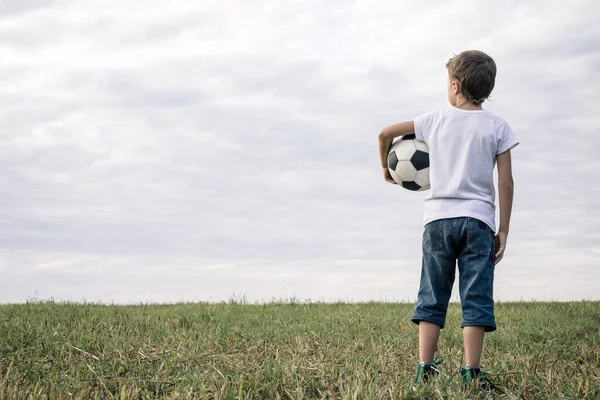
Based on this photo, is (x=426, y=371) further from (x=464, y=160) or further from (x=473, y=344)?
(x=464, y=160)

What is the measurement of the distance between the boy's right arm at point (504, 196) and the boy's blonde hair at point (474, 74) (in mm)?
505

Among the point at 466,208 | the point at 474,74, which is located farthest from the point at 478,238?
the point at 474,74

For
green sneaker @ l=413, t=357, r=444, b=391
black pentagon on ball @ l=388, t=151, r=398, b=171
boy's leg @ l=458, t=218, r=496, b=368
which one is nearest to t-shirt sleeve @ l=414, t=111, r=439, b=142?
black pentagon on ball @ l=388, t=151, r=398, b=171

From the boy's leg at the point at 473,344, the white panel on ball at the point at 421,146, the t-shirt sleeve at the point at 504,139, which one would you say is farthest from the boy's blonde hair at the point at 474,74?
the boy's leg at the point at 473,344

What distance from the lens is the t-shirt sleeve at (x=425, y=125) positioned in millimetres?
4762

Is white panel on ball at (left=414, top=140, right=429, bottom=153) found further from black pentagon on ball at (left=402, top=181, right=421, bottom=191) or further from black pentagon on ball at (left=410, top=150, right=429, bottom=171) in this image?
black pentagon on ball at (left=402, top=181, right=421, bottom=191)

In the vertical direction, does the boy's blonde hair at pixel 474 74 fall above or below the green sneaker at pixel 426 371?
above

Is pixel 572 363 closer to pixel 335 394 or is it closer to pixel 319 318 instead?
pixel 335 394

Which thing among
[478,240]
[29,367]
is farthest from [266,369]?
[29,367]

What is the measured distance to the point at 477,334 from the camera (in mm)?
4496

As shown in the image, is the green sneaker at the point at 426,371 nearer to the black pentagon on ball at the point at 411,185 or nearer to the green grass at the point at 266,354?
the green grass at the point at 266,354

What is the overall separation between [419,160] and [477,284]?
3.40ft

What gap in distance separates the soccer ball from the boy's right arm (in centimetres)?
56

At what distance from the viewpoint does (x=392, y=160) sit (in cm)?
491
